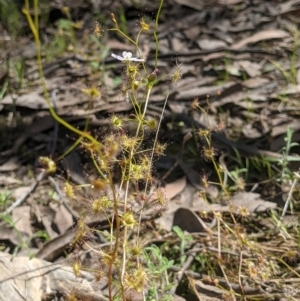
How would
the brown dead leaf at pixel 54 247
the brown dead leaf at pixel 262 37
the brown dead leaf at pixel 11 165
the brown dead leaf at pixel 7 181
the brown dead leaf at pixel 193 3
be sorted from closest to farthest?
the brown dead leaf at pixel 54 247 < the brown dead leaf at pixel 7 181 < the brown dead leaf at pixel 11 165 < the brown dead leaf at pixel 262 37 < the brown dead leaf at pixel 193 3

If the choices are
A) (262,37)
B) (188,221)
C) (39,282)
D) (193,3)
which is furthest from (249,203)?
(193,3)

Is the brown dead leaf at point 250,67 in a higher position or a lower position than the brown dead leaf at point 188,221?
higher

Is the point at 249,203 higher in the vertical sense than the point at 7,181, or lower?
higher

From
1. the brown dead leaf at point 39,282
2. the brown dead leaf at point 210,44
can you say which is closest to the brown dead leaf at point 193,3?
the brown dead leaf at point 210,44

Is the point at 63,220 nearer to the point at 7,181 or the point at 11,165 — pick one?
the point at 7,181

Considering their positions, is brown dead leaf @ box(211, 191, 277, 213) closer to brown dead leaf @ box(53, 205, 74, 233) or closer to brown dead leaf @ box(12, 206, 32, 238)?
brown dead leaf @ box(53, 205, 74, 233)

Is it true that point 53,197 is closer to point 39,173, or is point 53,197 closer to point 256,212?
point 39,173

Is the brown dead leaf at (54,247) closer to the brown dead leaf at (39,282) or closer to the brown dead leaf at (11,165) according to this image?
the brown dead leaf at (39,282)

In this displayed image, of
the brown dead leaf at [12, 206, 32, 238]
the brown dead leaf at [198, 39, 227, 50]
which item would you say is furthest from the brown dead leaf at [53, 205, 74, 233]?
the brown dead leaf at [198, 39, 227, 50]

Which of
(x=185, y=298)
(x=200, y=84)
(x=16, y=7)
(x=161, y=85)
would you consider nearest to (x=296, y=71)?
(x=200, y=84)
